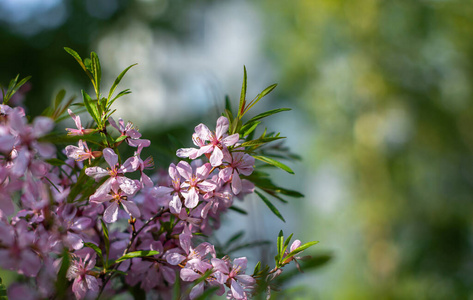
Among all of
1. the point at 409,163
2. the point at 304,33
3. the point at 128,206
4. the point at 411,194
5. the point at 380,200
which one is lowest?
the point at 128,206

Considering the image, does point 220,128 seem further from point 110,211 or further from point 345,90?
point 345,90

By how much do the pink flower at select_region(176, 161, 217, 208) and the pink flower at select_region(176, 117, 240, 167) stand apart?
0.04ft

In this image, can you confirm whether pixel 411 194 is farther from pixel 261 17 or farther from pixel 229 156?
pixel 229 156

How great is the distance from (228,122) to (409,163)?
4491 mm

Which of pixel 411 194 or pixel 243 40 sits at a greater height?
pixel 243 40

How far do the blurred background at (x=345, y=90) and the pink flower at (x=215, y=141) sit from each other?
3.47m

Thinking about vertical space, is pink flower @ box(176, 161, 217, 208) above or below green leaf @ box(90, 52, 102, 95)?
below

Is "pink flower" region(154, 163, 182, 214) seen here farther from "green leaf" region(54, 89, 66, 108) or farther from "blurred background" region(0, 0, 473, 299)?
"blurred background" region(0, 0, 473, 299)

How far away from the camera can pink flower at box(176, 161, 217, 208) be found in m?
0.28

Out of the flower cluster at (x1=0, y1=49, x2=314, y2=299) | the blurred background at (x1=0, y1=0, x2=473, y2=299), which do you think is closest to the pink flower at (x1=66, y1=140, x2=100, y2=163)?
the flower cluster at (x1=0, y1=49, x2=314, y2=299)

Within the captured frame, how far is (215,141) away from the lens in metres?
0.30

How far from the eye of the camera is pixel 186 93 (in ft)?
15.9

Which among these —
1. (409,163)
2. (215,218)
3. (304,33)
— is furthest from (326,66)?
(215,218)

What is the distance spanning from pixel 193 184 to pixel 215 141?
4 cm
